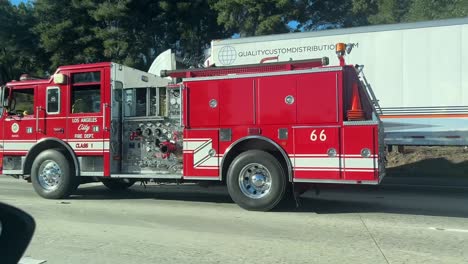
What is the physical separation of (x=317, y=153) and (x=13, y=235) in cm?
528

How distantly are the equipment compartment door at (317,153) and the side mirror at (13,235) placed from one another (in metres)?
4.72

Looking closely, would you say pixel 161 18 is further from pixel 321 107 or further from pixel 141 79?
pixel 321 107

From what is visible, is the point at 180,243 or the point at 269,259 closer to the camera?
the point at 269,259

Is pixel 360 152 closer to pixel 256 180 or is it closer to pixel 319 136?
pixel 319 136

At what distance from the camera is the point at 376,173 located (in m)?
8.16

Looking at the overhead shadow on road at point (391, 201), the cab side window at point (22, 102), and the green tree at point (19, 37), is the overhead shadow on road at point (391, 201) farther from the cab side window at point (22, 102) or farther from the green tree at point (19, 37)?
the green tree at point (19, 37)

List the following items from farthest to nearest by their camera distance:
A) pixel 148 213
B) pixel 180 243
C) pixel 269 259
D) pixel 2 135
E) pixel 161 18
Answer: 1. pixel 161 18
2. pixel 2 135
3. pixel 148 213
4. pixel 180 243
5. pixel 269 259

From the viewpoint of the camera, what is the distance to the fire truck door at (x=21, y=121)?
10812 millimetres

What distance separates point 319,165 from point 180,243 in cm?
305

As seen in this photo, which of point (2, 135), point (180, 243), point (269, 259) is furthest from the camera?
point (2, 135)

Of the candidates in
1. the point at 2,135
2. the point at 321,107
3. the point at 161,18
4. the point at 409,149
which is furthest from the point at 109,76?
the point at 161,18

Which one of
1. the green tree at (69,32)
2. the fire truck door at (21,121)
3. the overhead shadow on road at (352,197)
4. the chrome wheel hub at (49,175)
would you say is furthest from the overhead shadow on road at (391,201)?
the green tree at (69,32)

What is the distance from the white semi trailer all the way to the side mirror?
8887 mm

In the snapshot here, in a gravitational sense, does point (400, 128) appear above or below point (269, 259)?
above
